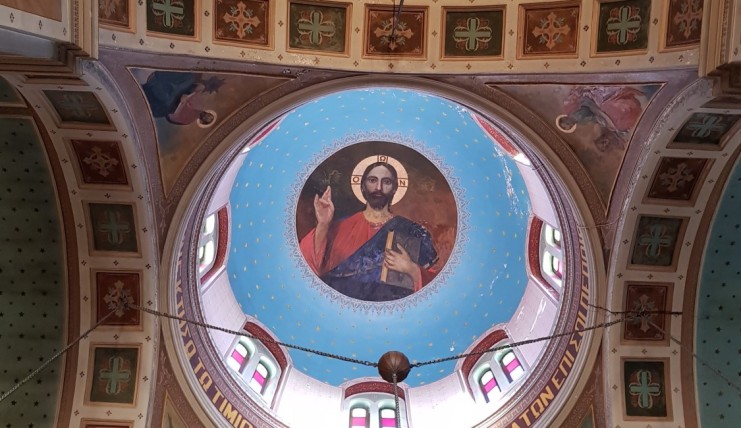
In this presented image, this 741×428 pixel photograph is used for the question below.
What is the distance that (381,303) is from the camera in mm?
20906

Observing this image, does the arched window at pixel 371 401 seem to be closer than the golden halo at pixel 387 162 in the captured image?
Yes

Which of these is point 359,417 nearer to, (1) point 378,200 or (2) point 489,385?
(2) point 489,385

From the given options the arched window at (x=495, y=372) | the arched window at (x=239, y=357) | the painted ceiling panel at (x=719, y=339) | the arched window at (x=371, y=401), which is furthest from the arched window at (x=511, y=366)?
the arched window at (x=239, y=357)

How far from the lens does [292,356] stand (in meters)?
19.4

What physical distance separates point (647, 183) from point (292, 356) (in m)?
9.74

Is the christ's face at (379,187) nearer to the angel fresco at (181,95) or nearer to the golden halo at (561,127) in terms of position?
the golden halo at (561,127)

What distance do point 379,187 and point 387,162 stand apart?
72 centimetres

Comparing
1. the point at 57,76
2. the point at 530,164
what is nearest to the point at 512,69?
the point at 530,164

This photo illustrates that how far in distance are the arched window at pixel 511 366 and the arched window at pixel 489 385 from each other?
357 mm

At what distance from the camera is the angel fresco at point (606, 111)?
40.3ft

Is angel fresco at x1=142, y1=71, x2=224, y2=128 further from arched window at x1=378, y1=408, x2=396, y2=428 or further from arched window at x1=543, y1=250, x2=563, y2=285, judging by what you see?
arched window at x1=378, y1=408, x2=396, y2=428

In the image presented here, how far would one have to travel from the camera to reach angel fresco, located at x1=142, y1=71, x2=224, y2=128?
1214cm

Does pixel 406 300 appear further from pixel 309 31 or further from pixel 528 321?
pixel 309 31

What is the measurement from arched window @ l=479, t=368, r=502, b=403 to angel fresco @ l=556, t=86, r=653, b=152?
703 centimetres
